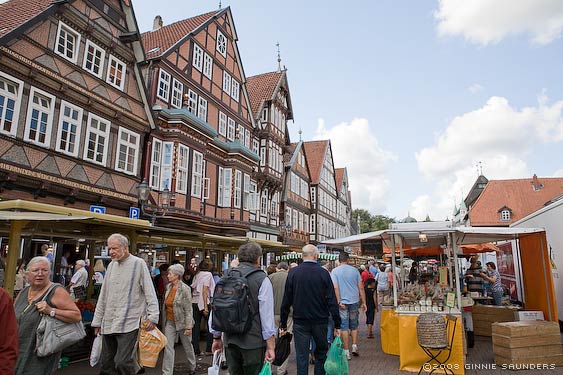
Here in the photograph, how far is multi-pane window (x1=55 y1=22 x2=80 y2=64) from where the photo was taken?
13188mm

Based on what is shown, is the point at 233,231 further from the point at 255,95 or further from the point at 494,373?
the point at 494,373

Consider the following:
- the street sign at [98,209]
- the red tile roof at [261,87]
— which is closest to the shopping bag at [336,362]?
the street sign at [98,209]

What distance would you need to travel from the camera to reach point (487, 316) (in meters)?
11.2

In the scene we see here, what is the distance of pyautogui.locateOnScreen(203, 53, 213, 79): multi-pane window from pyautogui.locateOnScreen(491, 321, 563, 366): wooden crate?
18.0 meters

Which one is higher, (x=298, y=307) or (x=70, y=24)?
(x=70, y=24)

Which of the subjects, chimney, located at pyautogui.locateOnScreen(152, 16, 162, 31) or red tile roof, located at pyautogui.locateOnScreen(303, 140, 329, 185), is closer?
chimney, located at pyautogui.locateOnScreen(152, 16, 162, 31)

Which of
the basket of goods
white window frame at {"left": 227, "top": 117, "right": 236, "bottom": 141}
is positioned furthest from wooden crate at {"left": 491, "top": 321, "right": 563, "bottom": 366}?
white window frame at {"left": 227, "top": 117, "right": 236, "bottom": 141}

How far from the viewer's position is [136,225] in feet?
27.5

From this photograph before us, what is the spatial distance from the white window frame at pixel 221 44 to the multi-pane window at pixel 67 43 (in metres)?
9.81

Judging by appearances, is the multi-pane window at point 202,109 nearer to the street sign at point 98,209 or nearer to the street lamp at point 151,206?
the street lamp at point 151,206

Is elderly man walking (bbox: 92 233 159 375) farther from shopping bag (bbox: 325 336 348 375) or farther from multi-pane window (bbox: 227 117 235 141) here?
multi-pane window (bbox: 227 117 235 141)

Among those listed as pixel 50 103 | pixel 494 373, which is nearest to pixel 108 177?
pixel 50 103

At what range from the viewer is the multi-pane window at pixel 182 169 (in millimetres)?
17906

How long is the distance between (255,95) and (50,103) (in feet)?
65.2
